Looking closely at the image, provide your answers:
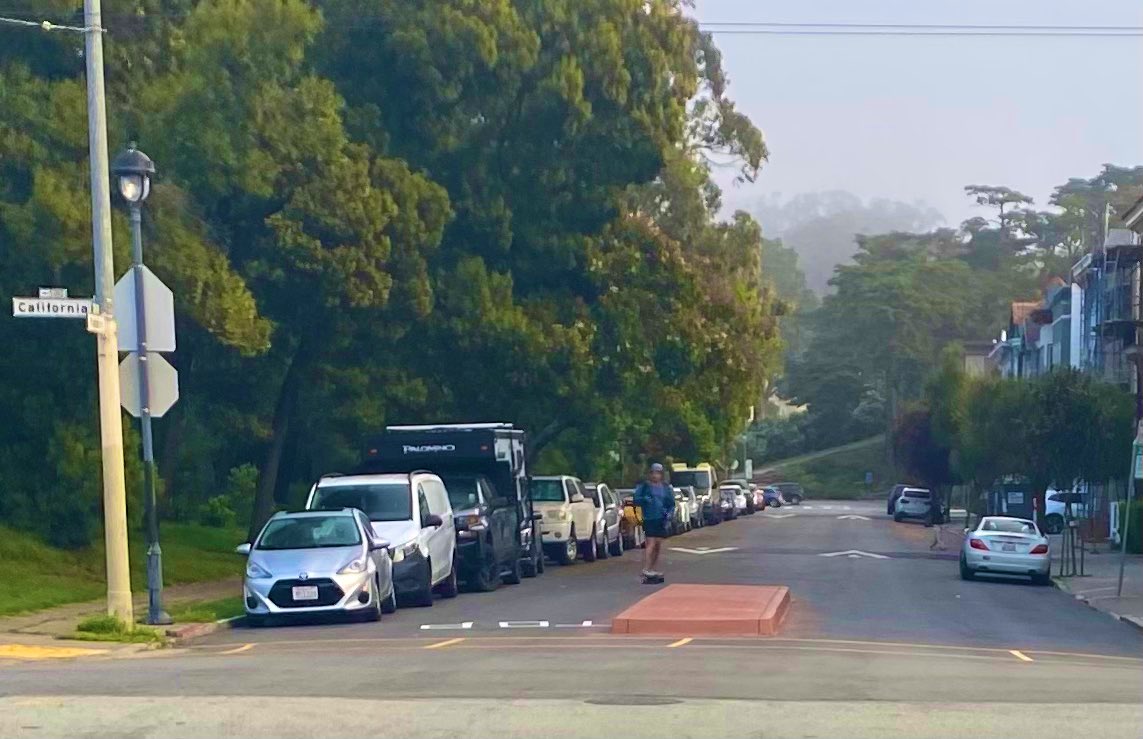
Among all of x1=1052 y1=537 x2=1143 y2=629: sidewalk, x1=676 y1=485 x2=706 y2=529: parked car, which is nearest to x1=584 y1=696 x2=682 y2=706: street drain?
x1=1052 y1=537 x2=1143 y2=629: sidewalk

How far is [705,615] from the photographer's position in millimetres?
20234

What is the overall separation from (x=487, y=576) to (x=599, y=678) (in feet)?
44.2

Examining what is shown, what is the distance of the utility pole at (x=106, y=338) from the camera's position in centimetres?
1939

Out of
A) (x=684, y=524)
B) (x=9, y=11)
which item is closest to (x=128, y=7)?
(x=9, y=11)

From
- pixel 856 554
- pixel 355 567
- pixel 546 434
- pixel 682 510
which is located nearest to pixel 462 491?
pixel 355 567

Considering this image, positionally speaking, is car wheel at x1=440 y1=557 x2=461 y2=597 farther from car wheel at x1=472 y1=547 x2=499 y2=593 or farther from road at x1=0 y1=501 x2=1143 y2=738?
car wheel at x1=472 y1=547 x2=499 y2=593

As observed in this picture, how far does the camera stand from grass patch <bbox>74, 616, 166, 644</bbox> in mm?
19125

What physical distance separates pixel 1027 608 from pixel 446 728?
17471mm

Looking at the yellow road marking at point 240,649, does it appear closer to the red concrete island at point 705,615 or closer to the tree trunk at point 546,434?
the red concrete island at point 705,615

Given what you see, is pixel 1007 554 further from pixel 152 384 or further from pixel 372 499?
A: pixel 152 384

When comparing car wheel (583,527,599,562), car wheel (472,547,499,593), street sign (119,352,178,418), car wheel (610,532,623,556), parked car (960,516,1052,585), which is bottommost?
car wheel (610,532,623,556)

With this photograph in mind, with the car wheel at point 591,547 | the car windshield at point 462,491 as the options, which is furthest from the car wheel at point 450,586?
the car wheel at point 591,547

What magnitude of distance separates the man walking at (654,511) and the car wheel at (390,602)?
5305 millimetres

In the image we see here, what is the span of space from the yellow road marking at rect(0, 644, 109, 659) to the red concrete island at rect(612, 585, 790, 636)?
5.66 m
